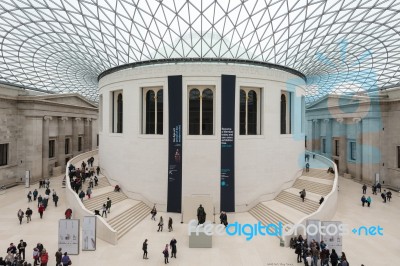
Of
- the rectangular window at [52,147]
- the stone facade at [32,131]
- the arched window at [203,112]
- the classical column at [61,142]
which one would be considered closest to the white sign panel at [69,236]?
the arched window at [203,112]

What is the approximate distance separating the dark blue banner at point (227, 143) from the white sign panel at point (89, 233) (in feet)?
38.5

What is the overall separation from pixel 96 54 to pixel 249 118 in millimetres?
22460

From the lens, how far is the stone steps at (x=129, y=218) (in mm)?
19188

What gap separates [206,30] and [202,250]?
19826 mm

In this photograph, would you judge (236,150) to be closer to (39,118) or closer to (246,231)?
(246,231)

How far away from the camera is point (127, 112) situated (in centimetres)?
2630

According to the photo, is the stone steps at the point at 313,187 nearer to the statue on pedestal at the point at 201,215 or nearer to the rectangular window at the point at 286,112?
the rectangular window at the point at 286,112

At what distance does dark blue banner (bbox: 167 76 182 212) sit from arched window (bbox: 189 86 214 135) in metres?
1.51

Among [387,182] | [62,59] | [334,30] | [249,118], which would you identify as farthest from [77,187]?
[387,182]

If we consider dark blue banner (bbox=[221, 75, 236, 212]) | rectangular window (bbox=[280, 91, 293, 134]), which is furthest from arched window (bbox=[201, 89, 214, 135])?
rectangular window (bbox=[280, 91, 293, 134])

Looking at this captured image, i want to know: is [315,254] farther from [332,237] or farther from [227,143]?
[227,143]

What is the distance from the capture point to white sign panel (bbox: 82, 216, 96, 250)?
616 inches

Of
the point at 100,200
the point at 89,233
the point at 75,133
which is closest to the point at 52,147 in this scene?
the point at 75,133

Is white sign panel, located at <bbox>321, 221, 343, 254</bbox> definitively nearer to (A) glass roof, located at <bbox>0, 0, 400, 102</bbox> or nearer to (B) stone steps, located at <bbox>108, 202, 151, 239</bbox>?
(B) stone steps, located at <bbox>108, 202, 151, 239</bbox>
